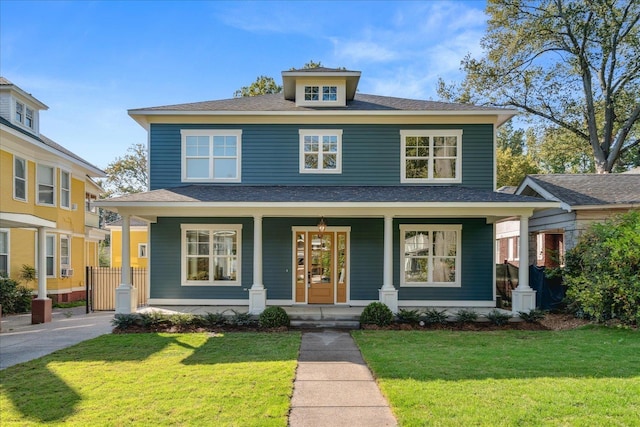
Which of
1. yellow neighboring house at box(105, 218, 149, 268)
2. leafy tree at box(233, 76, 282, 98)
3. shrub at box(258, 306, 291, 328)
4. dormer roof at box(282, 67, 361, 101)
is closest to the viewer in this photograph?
shrub at box(258, 306, 291, 328)

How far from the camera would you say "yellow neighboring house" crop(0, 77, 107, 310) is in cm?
1273

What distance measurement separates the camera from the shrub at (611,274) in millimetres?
8773

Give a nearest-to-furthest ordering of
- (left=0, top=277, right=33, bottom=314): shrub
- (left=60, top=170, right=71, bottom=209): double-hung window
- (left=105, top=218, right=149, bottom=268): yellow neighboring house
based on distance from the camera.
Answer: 1. (left=0, top=277, right=33, bottom=314): shrub
2. (left=60, top=170, right=71, bottom=209): double-hung window
3. (left=105, top=218, right=149, bottom=268): yellow neighboring house

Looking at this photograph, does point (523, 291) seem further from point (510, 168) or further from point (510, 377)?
point (510, 168)

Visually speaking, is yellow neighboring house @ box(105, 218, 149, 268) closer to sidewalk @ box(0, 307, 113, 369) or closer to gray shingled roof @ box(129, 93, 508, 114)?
sidewalk @ box(0, 307, 113, 369)

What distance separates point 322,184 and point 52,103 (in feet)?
39.4

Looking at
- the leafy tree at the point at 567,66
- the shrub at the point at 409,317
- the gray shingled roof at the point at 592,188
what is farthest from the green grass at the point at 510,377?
the leafy tree at the point at 567,66

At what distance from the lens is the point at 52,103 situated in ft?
51.6

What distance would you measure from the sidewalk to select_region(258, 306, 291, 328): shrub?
370 centimetres

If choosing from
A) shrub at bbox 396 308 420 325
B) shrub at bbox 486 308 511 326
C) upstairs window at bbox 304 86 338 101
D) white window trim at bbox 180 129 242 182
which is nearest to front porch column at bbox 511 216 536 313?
shrub at bbox 486 308 511 326

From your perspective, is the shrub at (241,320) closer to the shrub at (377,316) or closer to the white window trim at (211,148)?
the shrub at (377,316)

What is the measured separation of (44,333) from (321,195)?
24.6ft

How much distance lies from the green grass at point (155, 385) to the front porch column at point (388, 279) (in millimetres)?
3194

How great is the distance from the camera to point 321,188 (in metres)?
11.6
